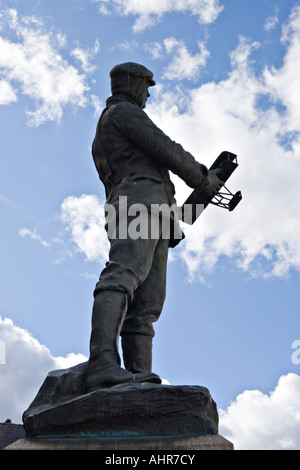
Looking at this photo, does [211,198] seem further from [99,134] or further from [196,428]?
[196,428]

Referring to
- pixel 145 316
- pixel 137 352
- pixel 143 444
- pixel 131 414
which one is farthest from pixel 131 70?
pixel 143 444

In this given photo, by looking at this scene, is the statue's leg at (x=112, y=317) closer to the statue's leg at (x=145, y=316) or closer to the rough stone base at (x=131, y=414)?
the rough stone base at (x=131, y=414)

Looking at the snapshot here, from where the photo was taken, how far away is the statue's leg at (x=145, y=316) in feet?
15.3

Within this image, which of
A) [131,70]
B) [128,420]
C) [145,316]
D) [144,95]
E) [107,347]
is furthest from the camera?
[144,95]

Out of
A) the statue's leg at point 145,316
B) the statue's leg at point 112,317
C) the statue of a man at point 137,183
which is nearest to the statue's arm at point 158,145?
the statue of a man at point 137,183

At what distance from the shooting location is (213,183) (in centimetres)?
505

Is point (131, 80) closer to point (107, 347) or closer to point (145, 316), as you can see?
point (145, 316)

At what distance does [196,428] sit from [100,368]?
0.81 metres

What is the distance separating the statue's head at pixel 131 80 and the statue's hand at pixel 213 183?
100 centimetres

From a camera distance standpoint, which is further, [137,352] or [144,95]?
[144,95]

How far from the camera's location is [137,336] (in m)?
4.69

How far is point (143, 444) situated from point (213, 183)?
2476 millimetres
